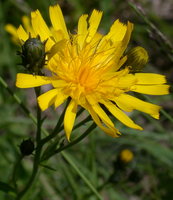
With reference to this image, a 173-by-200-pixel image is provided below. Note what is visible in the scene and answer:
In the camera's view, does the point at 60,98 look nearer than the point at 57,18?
Yes

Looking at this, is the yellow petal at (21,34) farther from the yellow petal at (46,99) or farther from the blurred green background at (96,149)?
the blurred green background at (96,149)

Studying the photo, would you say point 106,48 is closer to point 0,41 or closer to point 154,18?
point 0,41

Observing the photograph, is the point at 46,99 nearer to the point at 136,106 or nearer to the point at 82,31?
the point at 136,106

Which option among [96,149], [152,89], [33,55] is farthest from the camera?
[96,149]

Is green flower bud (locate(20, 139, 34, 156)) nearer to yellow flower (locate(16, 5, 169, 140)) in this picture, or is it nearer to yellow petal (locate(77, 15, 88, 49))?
yellow flower (locate(16, 5, 169, 140))

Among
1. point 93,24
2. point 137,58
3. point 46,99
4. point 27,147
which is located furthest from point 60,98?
point 93,24

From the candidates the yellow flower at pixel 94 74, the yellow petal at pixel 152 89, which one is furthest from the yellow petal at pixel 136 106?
the yellow petal at pixel 152 89

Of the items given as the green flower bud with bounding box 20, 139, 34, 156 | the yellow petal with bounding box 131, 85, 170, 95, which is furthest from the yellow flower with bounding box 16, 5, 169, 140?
the green flower bud with bounding box 20, 139, 34, 156
